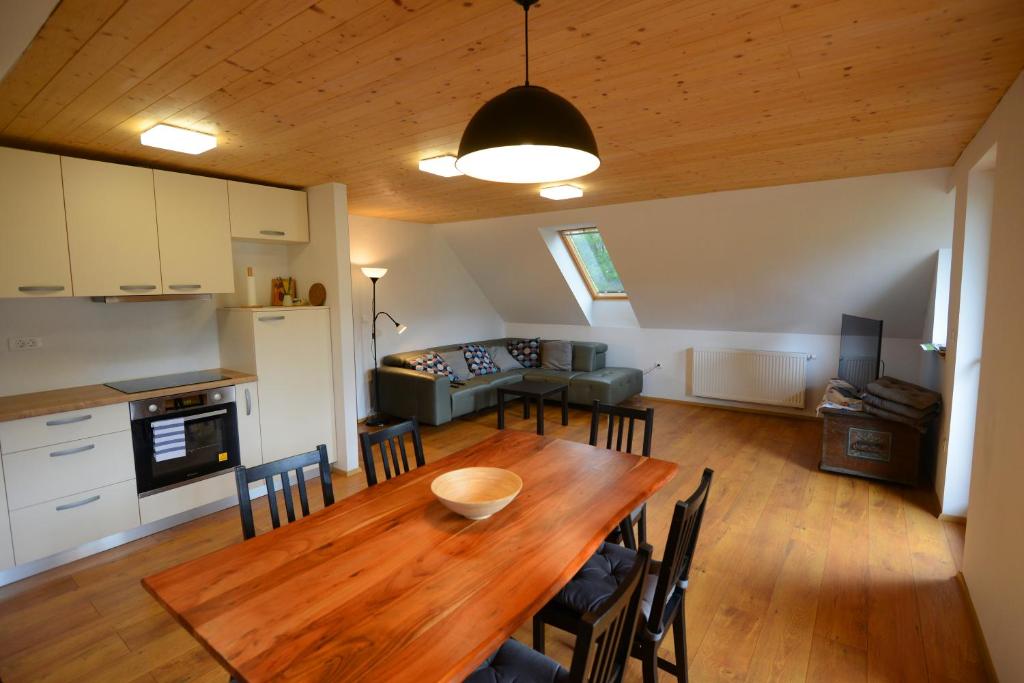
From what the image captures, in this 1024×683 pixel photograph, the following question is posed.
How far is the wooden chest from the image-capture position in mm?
3633

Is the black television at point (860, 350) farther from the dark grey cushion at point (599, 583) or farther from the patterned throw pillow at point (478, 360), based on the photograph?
the patterned throw pillow at point (478, 360)

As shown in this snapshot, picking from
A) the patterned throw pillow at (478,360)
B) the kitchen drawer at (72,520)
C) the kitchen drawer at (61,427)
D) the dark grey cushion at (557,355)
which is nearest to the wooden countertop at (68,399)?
the kitchen drawer at (61,427)

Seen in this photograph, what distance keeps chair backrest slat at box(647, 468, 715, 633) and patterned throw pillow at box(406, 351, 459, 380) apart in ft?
13.2

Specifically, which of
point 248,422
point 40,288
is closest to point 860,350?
point 248,422

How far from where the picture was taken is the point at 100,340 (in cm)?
322

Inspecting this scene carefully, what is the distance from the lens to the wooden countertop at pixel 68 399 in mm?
2562

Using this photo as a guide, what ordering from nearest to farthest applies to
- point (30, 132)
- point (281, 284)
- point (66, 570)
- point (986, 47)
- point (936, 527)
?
point (986, 47)
point (30, 132)
point (66, 570)
point (936, 527)
point (281, 284)

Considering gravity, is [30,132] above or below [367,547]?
above

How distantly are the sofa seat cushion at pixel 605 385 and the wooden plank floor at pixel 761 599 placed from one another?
1.96 m

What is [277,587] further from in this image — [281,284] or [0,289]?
[281,284]

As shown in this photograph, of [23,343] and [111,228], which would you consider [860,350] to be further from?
[23,343]

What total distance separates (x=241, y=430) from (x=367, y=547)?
237 cm

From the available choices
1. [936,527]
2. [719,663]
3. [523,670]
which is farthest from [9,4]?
[936,527]

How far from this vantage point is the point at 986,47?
171 centimetres
